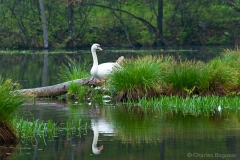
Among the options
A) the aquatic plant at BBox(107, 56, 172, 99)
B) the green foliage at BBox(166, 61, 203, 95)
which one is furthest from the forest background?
the green foliage at BBox(166, 61, 203, 95)

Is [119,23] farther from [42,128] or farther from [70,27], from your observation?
[42,128]

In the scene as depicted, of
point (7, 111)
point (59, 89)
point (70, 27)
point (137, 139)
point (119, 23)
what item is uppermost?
point (119, 23)

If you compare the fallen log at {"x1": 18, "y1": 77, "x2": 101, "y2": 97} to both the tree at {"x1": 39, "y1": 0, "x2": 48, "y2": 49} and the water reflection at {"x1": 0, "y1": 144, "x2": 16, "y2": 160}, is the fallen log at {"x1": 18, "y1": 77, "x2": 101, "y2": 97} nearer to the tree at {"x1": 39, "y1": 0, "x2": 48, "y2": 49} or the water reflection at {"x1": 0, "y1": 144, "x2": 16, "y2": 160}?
the water reflection at {"x1": 0, "y1": 144, "x2": 16, "y2": 160}

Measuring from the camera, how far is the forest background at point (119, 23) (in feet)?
216

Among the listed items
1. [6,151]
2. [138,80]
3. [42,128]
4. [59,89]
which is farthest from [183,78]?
[6,151]

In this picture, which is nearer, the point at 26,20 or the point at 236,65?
the point at 236,65

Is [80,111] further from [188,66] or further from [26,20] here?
[26,20]

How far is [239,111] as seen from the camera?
52.6ft

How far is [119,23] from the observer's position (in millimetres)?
69875

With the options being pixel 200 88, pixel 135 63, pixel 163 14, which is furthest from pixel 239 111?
pixel 163 14

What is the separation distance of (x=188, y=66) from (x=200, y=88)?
657 mm

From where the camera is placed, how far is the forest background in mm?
65688

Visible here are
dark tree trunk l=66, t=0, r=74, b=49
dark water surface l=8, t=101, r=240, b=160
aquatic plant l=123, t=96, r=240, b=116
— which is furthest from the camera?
dark tree trunk l=66, t=0, r=74, b=49

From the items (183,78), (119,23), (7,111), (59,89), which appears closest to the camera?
(7,111)
